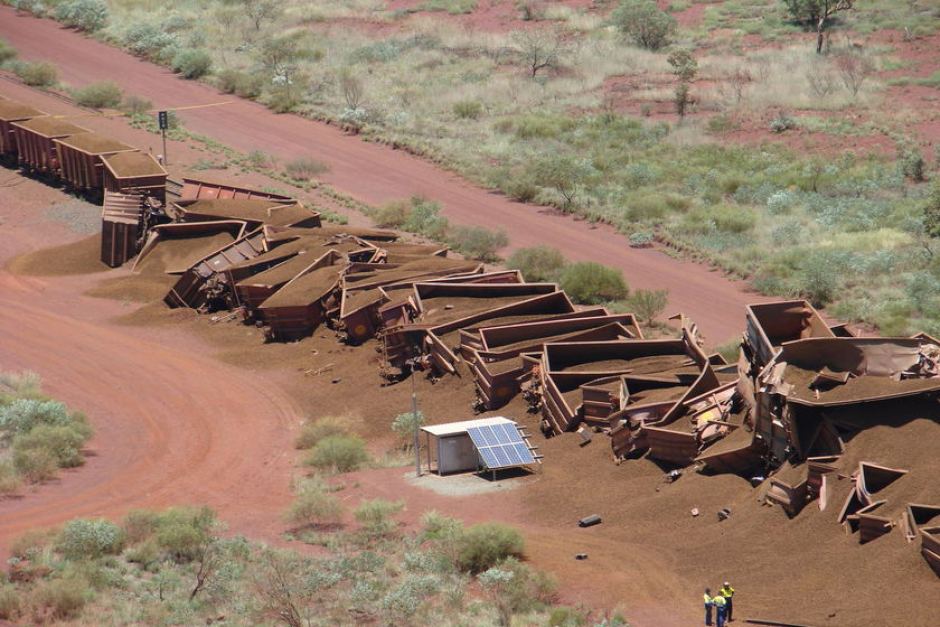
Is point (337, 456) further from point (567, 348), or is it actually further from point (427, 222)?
point (427, 222)

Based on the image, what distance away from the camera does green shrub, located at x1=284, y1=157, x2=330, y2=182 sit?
46.0 meters

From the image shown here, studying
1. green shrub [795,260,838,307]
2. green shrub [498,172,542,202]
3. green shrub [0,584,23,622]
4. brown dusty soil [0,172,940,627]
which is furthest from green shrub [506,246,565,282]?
green shrub [0,584,23,622]

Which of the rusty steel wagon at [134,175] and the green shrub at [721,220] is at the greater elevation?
the rusty steel wagon at [134,175]

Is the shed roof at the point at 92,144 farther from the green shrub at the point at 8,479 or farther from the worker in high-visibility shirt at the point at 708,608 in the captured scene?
the worker in high-visibility shirt at the point at 708,608

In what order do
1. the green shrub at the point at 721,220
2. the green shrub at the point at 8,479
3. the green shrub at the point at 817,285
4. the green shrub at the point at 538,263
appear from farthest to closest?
the green shrub at the point at 721,220 → the green shrub at the point at 538,263 → the green shrub at the point at 817,285 → the green shrub at the point at 8,479

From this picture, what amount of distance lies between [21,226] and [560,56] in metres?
30.1

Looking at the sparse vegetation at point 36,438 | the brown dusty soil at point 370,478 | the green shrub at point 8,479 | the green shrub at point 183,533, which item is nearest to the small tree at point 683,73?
the brown dusty soil at point 370,478

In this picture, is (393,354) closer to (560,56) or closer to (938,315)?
(938,315)

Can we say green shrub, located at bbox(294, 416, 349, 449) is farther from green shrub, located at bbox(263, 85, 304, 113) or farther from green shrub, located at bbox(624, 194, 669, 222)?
green shrub, located at bbox(263, 85, 304, 113)

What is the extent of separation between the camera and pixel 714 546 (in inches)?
715

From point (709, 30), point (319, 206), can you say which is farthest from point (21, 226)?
point (709, 30)

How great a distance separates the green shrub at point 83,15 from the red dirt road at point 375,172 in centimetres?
84

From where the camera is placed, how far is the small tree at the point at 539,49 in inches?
2410

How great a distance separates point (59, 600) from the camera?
1631cm
